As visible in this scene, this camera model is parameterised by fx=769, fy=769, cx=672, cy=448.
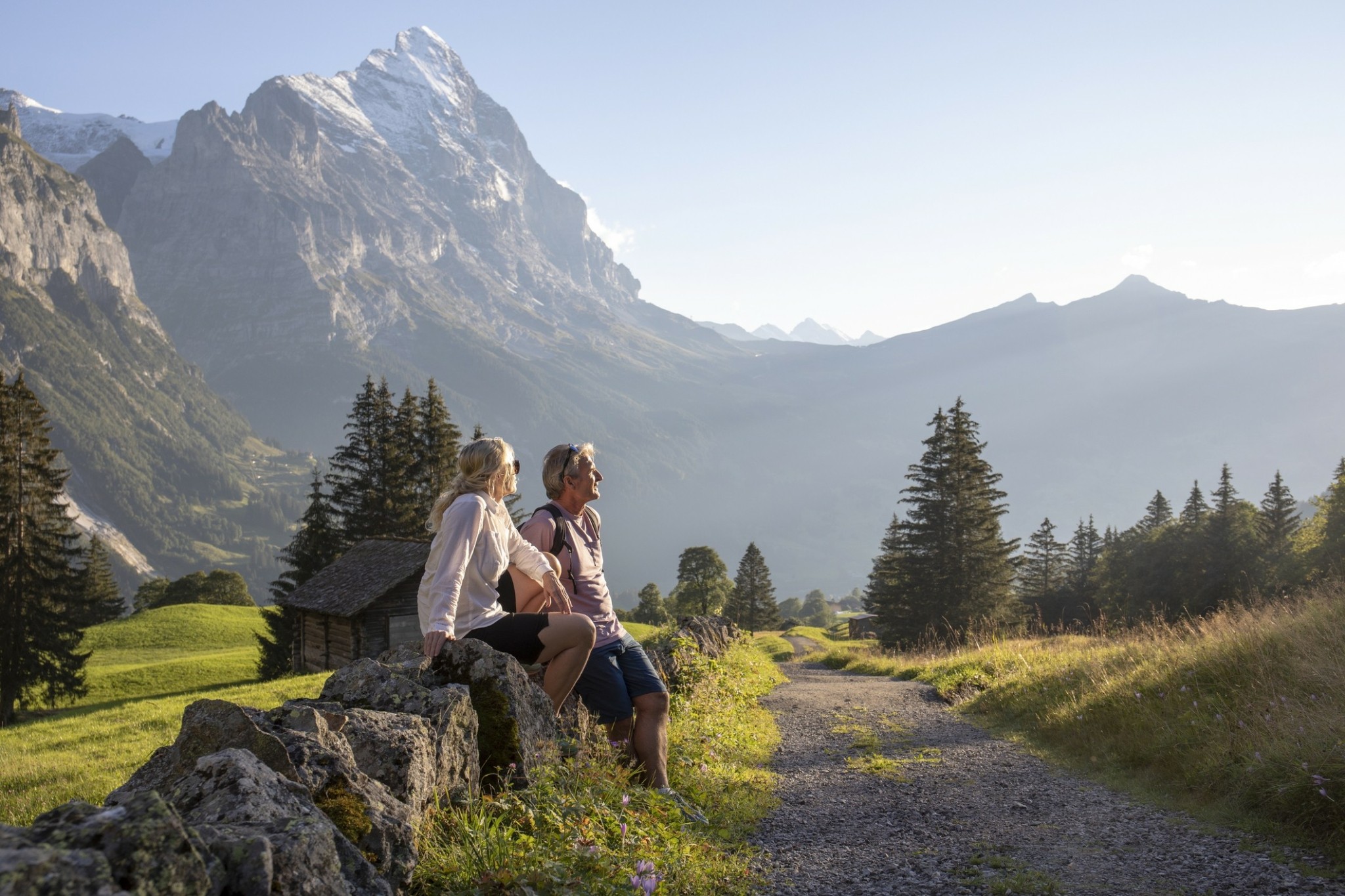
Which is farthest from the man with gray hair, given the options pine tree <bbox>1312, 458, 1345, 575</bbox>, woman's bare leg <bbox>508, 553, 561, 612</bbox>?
pine tree <bbox>1312, 458, 1345, 575</bbox>

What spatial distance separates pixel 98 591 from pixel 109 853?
5442 centimetres

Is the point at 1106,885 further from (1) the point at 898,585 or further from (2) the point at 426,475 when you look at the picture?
(1) the point at 898,585

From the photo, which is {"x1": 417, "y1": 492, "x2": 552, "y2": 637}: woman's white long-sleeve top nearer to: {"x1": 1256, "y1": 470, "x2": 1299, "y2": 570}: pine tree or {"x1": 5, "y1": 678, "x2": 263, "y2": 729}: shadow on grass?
{"x1": 5, "y1": 678, "x2": 263, "y2": 729}: shadow on grass

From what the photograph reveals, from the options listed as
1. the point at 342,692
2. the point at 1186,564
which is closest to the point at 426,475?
the point at 342,692

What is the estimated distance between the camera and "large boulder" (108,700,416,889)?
3.28 m

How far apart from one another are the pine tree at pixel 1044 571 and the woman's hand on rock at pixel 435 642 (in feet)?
243

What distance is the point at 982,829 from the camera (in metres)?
5.80

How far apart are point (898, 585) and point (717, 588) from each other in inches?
1214

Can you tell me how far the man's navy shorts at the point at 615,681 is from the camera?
609cm

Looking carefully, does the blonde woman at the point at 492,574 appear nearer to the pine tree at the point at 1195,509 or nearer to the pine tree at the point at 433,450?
the pine tree at the point at 433,450

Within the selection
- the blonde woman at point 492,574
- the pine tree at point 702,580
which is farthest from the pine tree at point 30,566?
the pine tree at point 702,580

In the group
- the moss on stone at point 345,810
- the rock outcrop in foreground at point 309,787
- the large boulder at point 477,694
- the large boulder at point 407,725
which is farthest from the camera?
the large boulder at point 477,694

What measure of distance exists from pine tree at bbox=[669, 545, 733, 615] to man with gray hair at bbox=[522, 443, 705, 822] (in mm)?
66966

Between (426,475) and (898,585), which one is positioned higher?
(426,475)
